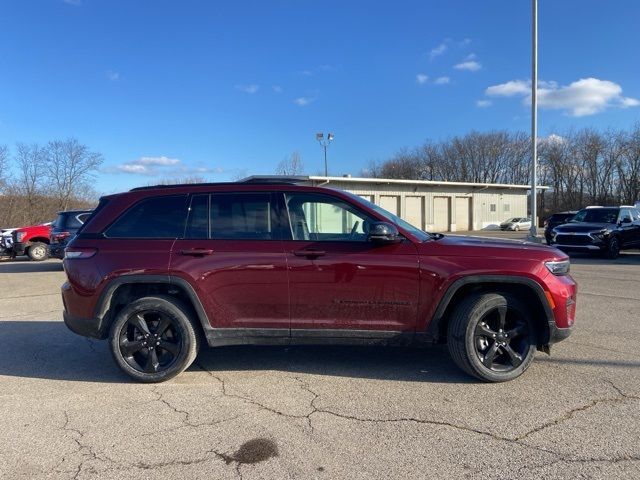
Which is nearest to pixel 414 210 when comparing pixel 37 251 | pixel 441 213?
pixel 441 213

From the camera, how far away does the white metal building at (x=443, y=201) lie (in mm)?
37906

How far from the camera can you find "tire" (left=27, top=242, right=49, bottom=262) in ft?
59.1

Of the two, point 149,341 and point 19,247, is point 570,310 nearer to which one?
point 149,341

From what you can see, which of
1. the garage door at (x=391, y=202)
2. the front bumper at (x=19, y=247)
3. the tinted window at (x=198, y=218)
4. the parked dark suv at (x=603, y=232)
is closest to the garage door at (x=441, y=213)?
the garage door at (x=391, y=202)

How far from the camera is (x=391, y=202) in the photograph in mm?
39312

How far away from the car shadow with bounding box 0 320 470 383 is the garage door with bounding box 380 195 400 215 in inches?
1321

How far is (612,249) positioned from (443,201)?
27.5 m

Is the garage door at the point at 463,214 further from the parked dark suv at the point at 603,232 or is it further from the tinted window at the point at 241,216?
the tinted window at the point at 241,216

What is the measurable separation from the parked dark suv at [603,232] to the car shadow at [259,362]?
13.6m

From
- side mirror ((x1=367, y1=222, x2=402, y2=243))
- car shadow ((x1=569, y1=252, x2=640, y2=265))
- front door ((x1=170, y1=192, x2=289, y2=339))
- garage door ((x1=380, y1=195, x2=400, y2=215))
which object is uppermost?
garage door ((x1=380, y1=195, x2=400, y2=215))

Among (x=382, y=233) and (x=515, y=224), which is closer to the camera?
(x=382, y=233)

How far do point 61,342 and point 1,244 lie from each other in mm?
14414

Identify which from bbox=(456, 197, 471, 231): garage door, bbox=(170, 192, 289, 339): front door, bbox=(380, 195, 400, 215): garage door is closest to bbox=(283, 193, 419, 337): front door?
bbox=(170, 192, 289, 339): front door

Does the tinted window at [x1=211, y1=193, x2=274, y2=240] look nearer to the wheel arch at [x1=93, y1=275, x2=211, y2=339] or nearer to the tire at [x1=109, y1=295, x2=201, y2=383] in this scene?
the wheel arch at [x1=93, y1=275, x2=211, y2=339]
